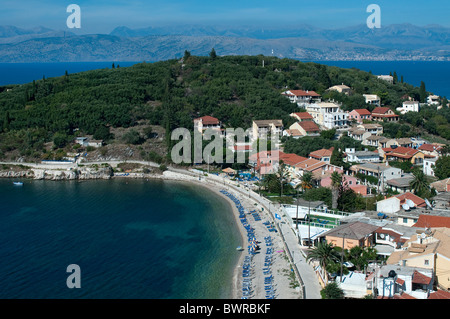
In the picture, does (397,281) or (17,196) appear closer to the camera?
(397,281)

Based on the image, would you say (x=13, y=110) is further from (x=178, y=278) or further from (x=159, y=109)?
(x=178, y=278)

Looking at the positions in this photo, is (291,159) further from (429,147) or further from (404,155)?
(429,147)

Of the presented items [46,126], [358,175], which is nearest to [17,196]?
[46,126]

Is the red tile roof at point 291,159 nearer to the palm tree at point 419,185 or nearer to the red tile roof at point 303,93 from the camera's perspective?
the palm tree at point 419,185

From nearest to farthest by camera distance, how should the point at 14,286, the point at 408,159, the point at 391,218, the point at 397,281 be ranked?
the point at 397,281, the point at 14,286, the point at 391,218, the point at 408,159

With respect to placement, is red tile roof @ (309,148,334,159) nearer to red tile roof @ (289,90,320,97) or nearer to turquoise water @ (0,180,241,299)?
turquoise water @ (0,180,241,299)

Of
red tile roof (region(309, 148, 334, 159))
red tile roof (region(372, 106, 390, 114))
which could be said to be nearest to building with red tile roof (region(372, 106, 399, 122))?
red tile roof (region(372, 106, 390, 114))

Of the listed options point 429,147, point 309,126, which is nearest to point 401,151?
point 429,147
